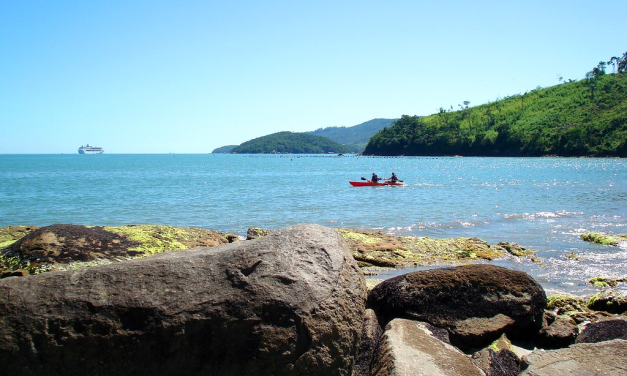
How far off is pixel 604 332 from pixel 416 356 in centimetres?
295

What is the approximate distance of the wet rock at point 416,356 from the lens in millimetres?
4445

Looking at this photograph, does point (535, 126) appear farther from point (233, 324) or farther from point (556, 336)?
point (233, 324)

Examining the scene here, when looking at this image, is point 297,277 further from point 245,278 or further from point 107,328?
point 107,328

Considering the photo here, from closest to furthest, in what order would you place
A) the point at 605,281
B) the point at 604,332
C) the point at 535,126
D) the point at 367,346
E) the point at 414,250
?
1. the point at 367,346
2. the point at 604,332
3. the point at 605,281
4. the point at 414,250
5. the point at 535,126

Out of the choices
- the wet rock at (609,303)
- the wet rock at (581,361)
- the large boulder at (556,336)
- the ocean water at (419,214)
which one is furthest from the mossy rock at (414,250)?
the wet rock at (581,361)

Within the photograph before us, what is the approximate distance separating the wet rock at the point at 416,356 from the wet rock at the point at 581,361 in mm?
592

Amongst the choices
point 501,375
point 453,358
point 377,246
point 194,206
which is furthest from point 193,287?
point 194,206

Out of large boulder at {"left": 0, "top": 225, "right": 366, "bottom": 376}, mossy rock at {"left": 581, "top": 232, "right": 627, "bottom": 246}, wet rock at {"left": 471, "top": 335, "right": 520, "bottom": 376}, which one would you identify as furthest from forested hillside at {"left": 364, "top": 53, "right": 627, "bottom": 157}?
large boulder at {"left": 0, "top": 225, "right": 366, "bottom": 376}

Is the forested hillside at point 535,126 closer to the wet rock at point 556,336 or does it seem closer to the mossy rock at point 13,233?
the wet rock at point 556,336

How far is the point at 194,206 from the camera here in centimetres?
2639

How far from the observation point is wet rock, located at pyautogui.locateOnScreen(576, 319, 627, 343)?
5846mm

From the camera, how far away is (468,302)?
20.9ft

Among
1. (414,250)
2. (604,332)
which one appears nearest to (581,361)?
(604,332)

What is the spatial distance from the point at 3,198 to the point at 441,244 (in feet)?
95.3
